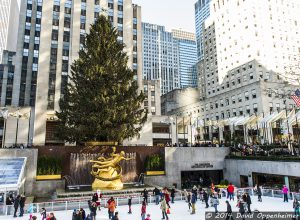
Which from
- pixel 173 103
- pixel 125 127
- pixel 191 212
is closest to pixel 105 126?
pixel 125 127

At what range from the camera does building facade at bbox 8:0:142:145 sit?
178 feet

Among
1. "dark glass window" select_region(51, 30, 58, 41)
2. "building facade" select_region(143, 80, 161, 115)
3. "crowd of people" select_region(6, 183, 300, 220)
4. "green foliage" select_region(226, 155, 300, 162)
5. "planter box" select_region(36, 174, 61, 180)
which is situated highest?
"dark glass window" select_region(51, 30, 58, 41)

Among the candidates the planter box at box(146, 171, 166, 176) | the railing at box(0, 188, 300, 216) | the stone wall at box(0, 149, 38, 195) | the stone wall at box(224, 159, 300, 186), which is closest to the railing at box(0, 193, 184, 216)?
the railing at box(0, 188, 300, 216)

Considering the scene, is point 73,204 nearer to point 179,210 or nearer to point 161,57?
point 179,210

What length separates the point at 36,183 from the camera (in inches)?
1184

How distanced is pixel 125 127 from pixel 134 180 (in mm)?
6872

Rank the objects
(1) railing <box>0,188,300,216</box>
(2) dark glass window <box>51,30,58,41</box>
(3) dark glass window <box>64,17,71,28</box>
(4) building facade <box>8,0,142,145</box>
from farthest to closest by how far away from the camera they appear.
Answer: (3) dark glass window <box>64,17,71,28</box>, (2) dark glass window <box>51,30,58,41</box>, (4) building facade <box>8,0,142,145</box>, (1) railing <box>0,188,300,216</box>

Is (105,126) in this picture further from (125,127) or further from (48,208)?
(48,208)

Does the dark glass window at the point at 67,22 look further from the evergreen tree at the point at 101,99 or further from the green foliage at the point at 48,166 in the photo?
the green foliage at the point at 48,166

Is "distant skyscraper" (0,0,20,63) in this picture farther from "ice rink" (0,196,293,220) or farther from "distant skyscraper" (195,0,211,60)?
"ice rink" (0,196,293,220)

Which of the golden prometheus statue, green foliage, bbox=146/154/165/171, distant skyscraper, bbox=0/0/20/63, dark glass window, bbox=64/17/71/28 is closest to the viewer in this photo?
the golden prometheus statue

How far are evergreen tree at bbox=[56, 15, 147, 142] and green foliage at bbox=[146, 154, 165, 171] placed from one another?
3.89 meters

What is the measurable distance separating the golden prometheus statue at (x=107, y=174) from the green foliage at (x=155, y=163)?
15.6 ft

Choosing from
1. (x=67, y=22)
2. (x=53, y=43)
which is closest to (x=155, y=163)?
(x=53, y=43)
